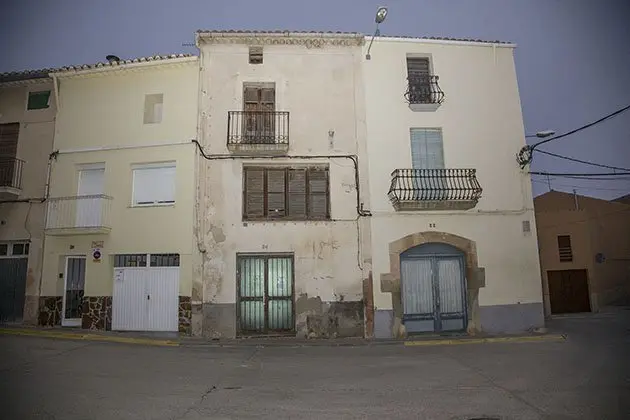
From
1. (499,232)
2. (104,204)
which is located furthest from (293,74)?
(499,232)

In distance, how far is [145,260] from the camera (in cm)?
1268

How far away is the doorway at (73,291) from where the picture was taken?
1278 centimetres

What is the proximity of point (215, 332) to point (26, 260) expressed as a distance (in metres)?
7.10

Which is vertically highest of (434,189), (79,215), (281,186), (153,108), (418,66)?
(418,66)

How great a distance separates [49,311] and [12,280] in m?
1.95

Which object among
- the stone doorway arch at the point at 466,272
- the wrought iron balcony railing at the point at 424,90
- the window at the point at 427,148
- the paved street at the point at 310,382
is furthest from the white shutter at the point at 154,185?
the wrought iron balcony railing at the point at 424,90

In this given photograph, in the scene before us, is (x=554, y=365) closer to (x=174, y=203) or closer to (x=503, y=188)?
(x=503, y=188)

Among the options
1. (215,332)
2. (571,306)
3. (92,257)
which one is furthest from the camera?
(571,306)

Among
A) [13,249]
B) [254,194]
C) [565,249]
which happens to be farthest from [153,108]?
[565,249]

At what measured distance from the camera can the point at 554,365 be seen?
25.3 ft

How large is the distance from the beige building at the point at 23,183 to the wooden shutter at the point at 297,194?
829 centimetres

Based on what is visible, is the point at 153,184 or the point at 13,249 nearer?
the point at 153,184

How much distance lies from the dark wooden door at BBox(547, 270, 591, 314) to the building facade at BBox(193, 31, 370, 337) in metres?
14.6

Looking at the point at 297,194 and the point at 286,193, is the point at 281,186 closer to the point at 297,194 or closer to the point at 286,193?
the point at 286,193
